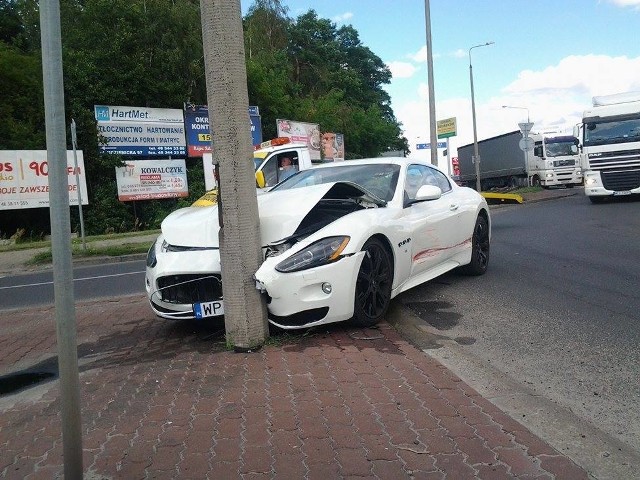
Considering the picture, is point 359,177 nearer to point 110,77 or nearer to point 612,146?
point 612,146

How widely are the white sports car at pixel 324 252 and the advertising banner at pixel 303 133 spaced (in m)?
21.4

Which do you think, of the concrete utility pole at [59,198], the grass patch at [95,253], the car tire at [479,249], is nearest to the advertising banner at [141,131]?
the grass patch at [95,253]

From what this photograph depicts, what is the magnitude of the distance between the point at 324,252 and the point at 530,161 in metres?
32.4

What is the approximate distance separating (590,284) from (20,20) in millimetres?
29528

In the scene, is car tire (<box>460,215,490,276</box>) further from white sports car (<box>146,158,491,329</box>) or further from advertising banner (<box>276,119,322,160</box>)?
advertising banner (<box>276,119,322,160</box>)

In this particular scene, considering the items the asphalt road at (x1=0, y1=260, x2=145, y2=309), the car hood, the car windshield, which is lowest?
the asphalt road at (x1=0, y1=260, x2=145, y2=309)

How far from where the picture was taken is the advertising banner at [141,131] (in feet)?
71.9

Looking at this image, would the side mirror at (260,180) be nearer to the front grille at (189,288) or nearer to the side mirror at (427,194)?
the side mirror at (427,194)

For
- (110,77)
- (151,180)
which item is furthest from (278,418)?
(110,77)

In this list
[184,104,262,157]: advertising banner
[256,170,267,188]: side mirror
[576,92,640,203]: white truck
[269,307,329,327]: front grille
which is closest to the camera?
[269,307,329,327]: front grille

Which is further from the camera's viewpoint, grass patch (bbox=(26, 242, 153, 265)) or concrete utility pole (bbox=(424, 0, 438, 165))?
concrete utility pole (bbox=(424, 0, 438, 165))

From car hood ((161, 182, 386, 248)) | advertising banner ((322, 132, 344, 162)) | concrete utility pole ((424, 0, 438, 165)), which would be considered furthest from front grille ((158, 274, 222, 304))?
advertising banner ((322, 132, 344, 162))

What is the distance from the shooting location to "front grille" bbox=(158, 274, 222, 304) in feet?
16.5

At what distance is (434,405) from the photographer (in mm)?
3582
